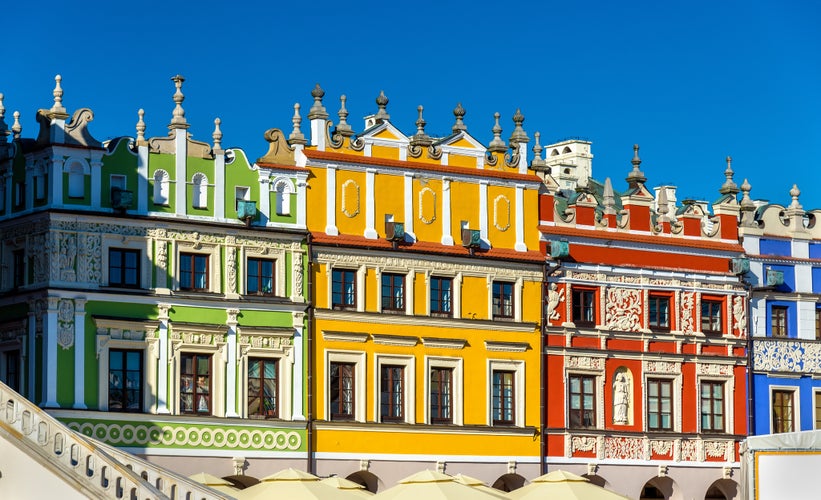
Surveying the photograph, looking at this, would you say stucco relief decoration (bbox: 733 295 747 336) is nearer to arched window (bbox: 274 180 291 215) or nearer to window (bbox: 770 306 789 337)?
window (bbox: 770 306 789 337)

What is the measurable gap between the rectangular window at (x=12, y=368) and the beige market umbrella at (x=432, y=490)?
10929 millimetres

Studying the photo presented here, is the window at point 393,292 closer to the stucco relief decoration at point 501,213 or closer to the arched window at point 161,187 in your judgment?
the stucco relief decoration at point 501,213

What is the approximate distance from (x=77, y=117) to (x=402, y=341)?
11.3m

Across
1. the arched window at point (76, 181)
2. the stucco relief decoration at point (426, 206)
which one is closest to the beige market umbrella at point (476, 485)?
the stucco relief decoration at point (426, 206)

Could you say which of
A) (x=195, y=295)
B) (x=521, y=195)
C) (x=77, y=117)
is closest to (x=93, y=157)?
(x=77, y=117)

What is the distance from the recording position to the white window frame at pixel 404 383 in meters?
56.7

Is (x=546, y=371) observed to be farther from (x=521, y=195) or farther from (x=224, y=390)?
(x=224, y=390)

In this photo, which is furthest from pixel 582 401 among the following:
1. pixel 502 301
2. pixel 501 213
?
pixel 501 213

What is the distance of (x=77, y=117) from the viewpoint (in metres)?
52.8

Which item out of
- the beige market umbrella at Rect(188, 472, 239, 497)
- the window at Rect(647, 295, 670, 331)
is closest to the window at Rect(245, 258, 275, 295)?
the beige market umbrella at Rect(188, 472, 239, 497)

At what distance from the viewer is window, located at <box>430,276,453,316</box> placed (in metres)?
58.3

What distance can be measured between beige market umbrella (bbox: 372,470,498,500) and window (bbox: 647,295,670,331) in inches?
621

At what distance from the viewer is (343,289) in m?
56.8

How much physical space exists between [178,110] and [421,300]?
905cm
